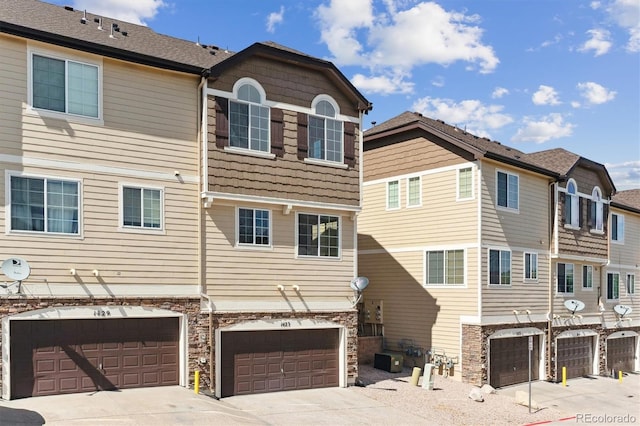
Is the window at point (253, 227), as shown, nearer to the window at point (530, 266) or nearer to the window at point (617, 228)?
the window at point (530, 266)

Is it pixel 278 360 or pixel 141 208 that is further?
pixel 278 360

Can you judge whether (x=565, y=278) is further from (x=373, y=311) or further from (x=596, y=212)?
(x=373, y=311)

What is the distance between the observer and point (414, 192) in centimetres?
2627

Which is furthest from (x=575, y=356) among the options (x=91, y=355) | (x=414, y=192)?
(x=91, y=355)

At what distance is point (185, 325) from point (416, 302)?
460 inches

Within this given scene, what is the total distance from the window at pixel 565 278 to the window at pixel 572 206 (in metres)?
2.02

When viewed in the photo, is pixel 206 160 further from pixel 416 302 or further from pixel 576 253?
pixel 576 253

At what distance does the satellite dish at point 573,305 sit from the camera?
27.9m

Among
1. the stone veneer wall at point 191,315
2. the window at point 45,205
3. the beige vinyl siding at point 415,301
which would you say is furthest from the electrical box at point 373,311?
the window at point 45,205

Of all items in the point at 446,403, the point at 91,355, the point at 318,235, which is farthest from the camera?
the point at 446,403

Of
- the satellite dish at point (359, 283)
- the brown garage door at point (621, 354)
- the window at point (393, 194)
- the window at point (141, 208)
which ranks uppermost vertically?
the window at point (393, 194)

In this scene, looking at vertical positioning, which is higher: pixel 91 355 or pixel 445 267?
pixel 445 267

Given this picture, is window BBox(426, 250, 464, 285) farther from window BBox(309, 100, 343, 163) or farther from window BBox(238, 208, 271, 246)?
window BBox(238, 208, 271, 246)

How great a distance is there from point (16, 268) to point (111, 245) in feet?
8.03
